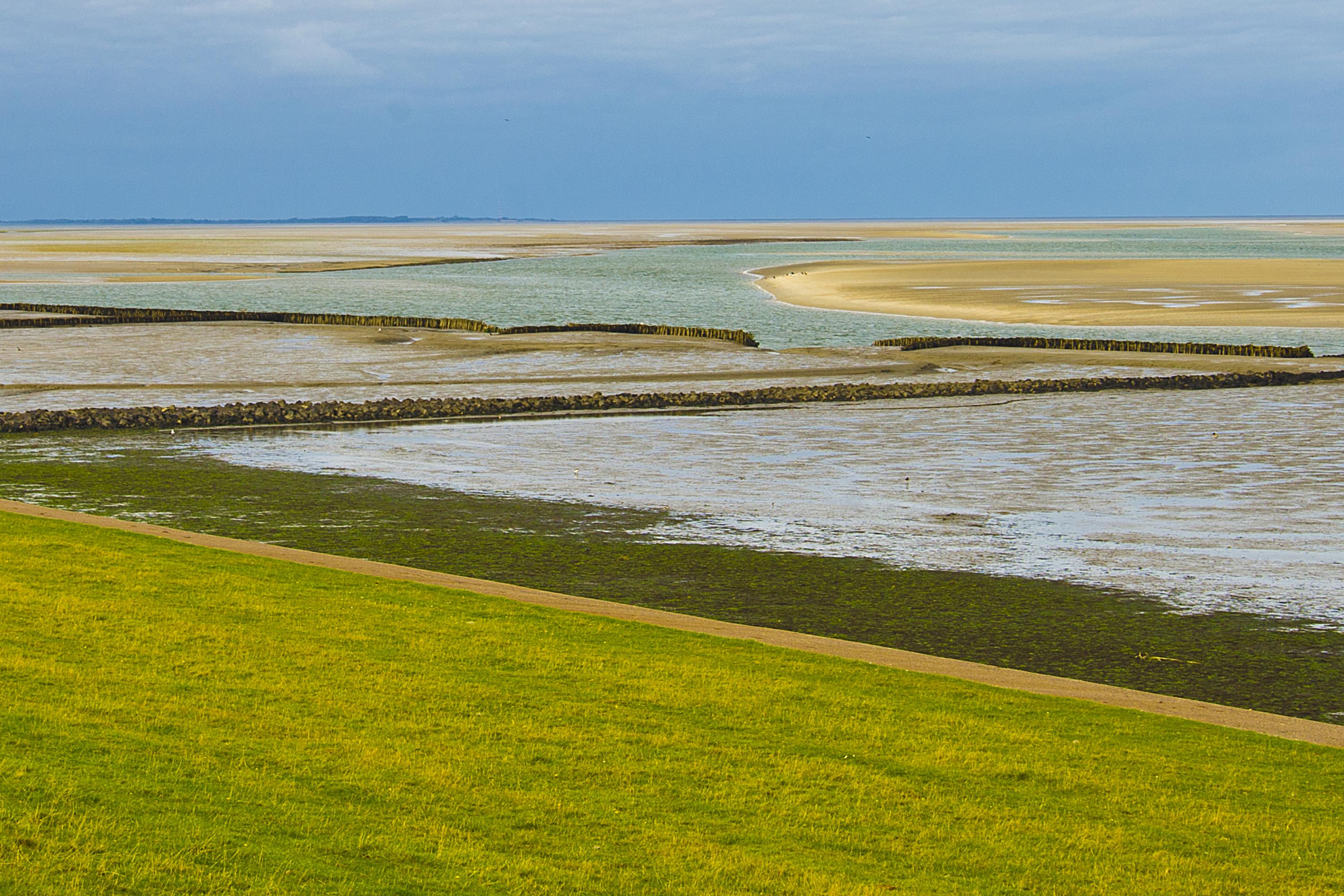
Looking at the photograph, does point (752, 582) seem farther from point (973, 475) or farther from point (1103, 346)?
point (1103, 346)

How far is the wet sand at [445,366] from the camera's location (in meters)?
37.1

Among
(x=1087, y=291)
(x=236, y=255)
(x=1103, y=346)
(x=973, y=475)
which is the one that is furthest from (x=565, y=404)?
(x=236, y=255)

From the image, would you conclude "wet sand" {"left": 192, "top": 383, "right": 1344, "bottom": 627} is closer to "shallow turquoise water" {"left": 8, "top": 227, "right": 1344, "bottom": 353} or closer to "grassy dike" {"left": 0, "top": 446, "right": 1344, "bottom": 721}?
"grassy dike" {"left": 0, "top": 446, "right": 1344, "bottom": 721}

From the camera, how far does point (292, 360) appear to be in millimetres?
44344

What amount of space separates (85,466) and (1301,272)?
83.0m

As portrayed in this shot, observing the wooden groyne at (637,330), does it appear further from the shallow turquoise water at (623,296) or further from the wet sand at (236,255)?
the wet sand at (236,255)

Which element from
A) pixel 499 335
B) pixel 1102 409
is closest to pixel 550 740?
pixel 1102 409

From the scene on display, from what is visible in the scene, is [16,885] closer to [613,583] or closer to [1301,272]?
[613,583]

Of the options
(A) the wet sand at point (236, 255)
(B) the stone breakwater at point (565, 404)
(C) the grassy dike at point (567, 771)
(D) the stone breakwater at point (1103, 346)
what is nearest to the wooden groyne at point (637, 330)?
(D) the stone breakwater at point (1103, 346)

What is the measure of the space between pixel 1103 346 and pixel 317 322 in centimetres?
2892

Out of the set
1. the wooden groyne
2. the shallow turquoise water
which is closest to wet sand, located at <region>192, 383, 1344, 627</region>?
the wooden groyne

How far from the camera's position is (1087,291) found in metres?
74.4

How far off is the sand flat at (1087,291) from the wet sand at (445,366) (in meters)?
14.8

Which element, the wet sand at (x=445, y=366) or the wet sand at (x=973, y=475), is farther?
the wet sand at (x=445, y=366)
